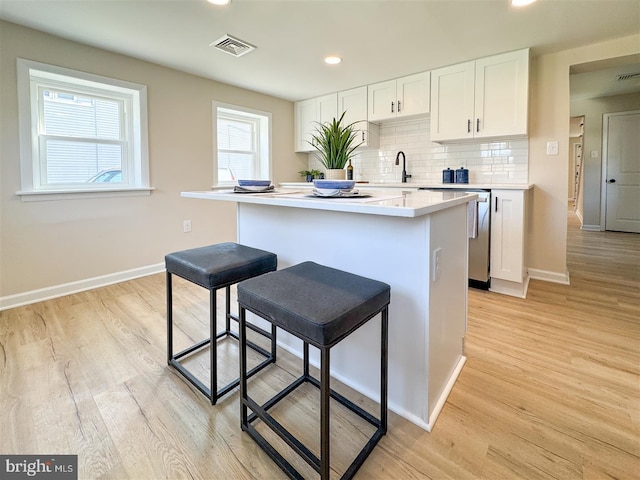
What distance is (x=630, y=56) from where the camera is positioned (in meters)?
2.80

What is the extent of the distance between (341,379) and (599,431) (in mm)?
1071

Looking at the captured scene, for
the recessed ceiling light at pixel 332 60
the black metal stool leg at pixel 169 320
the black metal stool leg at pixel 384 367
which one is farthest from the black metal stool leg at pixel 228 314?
the recessed ceiling light at pixel 332 60

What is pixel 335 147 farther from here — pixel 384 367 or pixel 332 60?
pixel 332 60

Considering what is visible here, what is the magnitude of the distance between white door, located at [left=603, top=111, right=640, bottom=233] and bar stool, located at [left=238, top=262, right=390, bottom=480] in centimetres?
669

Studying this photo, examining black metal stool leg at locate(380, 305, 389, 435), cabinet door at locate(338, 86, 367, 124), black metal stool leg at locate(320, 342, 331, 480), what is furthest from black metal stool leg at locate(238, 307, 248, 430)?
cabinet door at locate(338, 86, 367, 124)

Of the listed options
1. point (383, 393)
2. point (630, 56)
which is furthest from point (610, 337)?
point (630, 56)

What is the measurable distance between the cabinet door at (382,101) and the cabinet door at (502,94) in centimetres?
93

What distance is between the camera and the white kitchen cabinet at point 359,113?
4059 millimetres

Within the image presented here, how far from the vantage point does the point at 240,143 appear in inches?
177

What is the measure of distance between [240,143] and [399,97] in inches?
85.9

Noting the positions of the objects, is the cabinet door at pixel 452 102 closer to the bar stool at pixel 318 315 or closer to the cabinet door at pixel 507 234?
the cabinet door at pixel 507 234

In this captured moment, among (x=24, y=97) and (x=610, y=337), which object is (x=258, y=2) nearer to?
(x=24, y=97)

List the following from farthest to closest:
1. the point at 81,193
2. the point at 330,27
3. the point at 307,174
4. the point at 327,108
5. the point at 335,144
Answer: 1. the point at 307,174
2. the point at 327,108
3. the point at 81,193
4. the point at 330,27
5. the point at 335,144

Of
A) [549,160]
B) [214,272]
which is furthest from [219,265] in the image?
[549,160]
